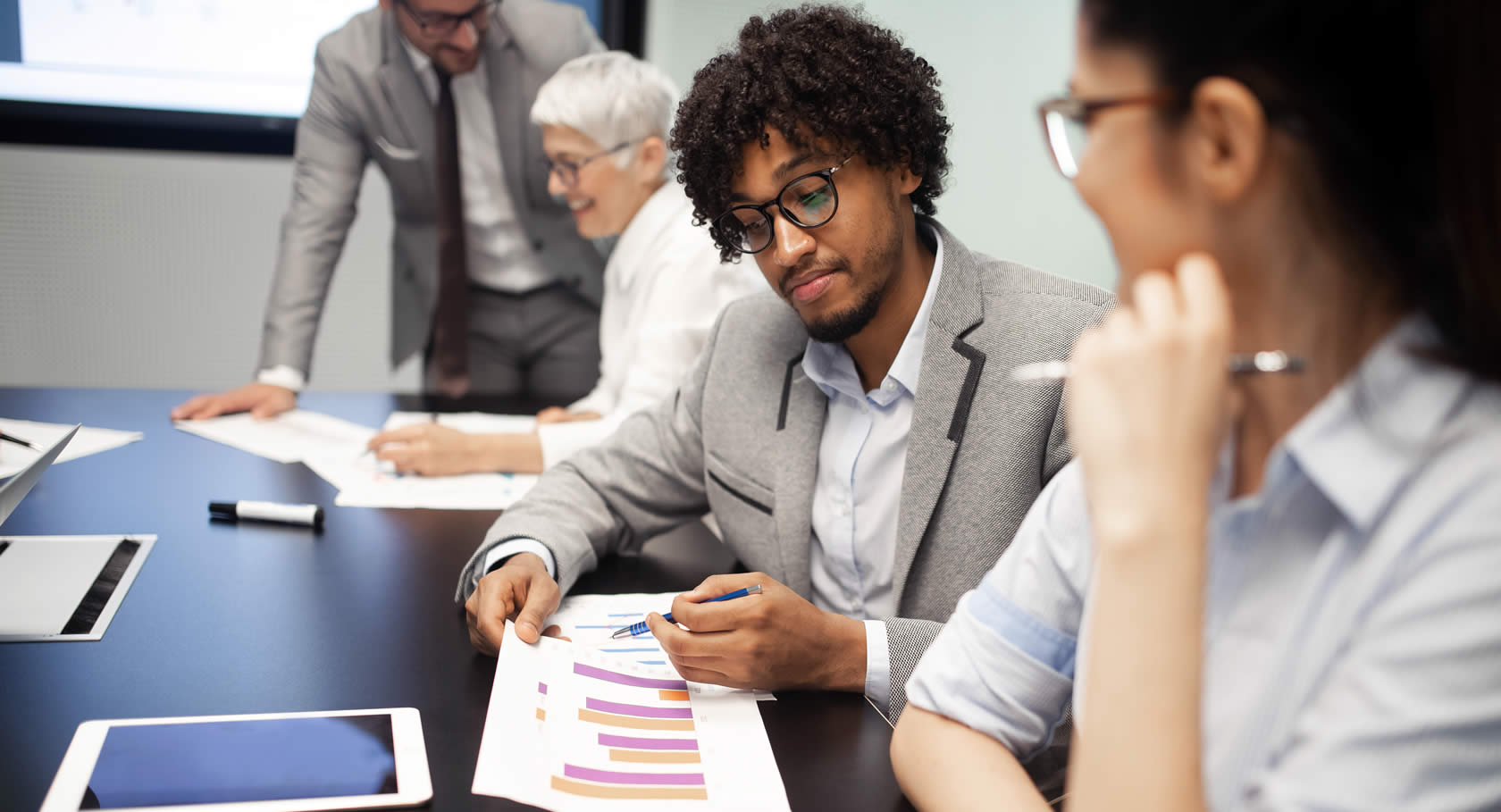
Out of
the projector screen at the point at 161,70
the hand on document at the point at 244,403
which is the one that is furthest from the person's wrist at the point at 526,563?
the projector screen at the point at 161,70

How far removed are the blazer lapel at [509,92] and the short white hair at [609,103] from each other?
1.09ft

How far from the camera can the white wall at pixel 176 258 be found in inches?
127

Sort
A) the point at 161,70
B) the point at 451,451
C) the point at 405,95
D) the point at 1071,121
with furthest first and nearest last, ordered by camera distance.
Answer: the point at 161,70 → the point at 405,95 → the point at 451,451 → the point at 1071,121

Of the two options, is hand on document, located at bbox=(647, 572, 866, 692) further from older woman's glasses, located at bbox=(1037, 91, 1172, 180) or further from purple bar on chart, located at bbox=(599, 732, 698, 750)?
older woman's glasses, located at bbox=(1037, 91, 1172, 180)

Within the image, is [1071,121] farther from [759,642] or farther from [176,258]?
[176,258]

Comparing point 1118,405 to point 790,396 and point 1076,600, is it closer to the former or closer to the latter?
point 1076,600

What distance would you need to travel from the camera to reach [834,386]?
136 centimetres

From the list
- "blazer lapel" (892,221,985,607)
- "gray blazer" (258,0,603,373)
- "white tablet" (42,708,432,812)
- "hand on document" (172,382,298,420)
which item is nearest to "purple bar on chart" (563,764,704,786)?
"white tablet" (42,708,432,812)

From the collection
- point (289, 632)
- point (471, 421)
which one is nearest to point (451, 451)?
point (471, 421)

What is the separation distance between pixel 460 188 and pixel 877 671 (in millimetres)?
2135

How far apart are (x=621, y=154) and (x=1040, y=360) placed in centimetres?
140

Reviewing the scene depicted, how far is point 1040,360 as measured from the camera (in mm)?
1200

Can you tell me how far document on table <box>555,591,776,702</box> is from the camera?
104 centimetres

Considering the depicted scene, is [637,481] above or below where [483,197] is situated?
below
